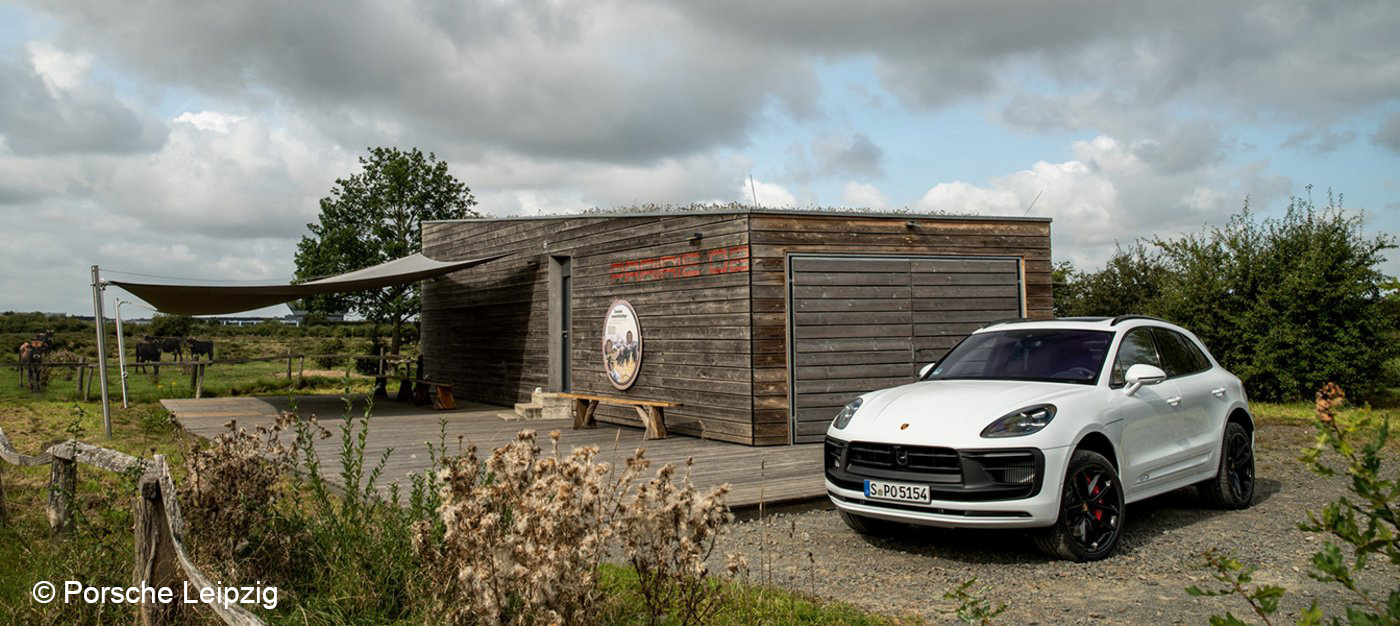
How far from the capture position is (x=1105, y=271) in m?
21.9

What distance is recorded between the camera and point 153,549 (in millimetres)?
3549

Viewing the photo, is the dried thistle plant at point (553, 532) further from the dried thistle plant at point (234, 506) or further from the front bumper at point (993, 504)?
the front bumper at point (993, 504)

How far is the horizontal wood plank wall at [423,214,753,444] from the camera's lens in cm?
1030

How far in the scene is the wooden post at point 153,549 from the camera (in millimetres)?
3498

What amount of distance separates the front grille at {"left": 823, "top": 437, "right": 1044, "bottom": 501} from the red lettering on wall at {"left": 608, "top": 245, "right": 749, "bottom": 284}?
500cm

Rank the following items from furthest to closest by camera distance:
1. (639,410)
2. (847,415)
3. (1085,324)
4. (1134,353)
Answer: (639,410) < (1085,324) < (1134,353) < (847,415)

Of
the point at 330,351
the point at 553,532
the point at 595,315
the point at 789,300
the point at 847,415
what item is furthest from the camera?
the point at 330,351

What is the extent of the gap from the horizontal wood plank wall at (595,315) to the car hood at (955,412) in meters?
4.41

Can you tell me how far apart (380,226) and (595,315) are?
68.2 feet

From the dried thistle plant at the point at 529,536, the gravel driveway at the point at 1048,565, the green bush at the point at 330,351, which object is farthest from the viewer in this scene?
the green bush at the point at 330,351

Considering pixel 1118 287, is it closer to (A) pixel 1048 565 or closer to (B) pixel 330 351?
(A) pixel 1048 565

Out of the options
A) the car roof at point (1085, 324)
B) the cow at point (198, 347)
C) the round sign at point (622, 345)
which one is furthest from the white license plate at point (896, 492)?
the cow at point (198, 347)

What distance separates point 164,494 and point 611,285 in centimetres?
900

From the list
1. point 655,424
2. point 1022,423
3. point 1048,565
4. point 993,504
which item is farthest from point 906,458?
point 655,424
